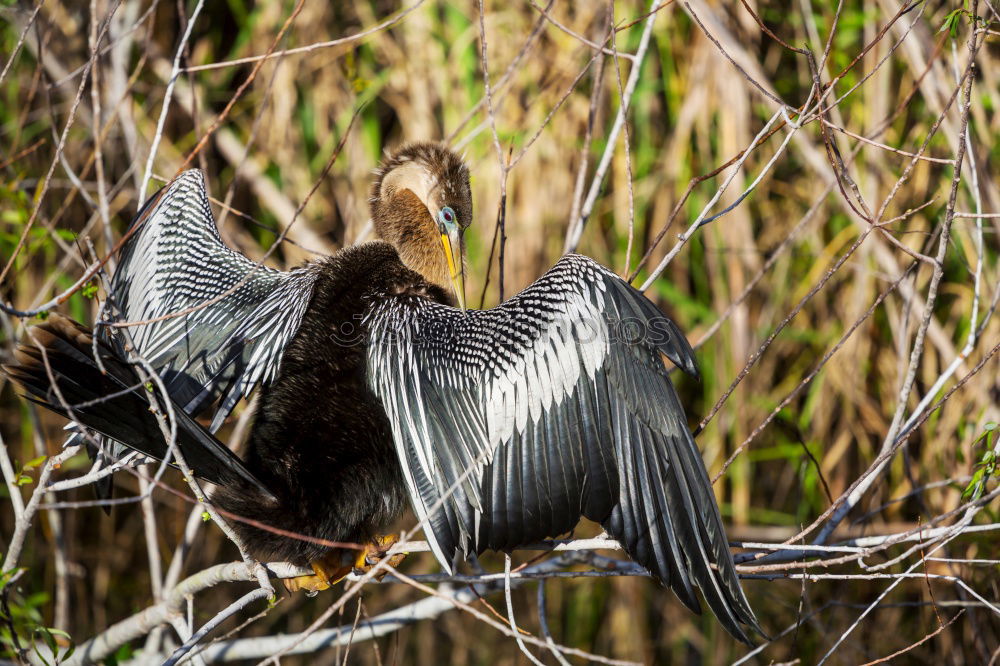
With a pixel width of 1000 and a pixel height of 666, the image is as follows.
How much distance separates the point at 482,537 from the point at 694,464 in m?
0.52

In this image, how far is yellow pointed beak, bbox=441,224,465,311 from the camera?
303 centimetres

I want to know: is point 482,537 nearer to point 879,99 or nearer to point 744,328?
point 744,328

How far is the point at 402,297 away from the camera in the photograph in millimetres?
2625

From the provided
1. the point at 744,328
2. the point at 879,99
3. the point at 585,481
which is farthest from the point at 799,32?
the point at 585,481

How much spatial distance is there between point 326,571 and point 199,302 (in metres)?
0.92

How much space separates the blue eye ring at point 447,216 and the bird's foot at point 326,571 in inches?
44.6

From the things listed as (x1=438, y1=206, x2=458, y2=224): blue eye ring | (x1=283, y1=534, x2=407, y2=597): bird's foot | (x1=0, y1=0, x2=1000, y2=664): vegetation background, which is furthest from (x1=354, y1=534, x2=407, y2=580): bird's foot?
(x1=0, y1=0, x2=1000, y2=664): vegetation background

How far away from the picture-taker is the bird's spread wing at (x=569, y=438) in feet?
6.89

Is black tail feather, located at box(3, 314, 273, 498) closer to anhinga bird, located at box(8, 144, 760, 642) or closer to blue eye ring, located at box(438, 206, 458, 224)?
anhinga bird, located at box(8, 144, 760, 642)

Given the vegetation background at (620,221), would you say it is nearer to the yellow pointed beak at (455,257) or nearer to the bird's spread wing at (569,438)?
the yellow pointed beak at (455,257)

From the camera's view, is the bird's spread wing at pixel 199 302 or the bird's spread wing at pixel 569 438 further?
the bird's spread wing at pixel 199 302

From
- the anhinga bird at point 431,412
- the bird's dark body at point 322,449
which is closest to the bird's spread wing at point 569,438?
the anhinga bird at point 431,412

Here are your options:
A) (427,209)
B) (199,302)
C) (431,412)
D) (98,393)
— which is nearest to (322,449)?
(431,412)

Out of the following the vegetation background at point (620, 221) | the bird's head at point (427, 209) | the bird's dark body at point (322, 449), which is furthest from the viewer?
the vegetation background at point (620, 221)
